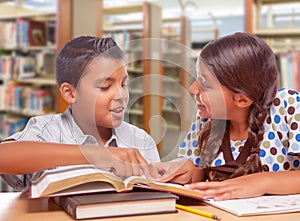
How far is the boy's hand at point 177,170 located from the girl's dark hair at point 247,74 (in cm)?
7

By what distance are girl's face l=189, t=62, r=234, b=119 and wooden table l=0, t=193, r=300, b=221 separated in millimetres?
194

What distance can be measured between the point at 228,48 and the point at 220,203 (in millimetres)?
363

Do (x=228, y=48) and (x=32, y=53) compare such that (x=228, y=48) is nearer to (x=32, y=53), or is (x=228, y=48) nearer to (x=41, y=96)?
(x=41, y=96)

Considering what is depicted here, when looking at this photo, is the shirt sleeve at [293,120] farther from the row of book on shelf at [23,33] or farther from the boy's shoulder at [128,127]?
the row of book on shelf at [23,33]

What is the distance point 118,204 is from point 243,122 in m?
0.44

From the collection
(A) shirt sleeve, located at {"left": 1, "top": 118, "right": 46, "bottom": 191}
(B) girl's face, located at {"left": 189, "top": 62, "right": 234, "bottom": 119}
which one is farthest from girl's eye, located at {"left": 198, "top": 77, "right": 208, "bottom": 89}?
(A) shirt sleeve, located at {"left": 1, "top": 118, "right": 46, "bottom": 191}

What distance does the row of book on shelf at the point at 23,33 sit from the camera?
12.5 feet

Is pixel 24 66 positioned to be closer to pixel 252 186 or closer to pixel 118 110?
pixel 118 110

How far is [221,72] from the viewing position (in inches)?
38.3

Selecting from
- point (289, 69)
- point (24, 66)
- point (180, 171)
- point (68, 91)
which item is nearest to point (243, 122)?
point (180, 171)

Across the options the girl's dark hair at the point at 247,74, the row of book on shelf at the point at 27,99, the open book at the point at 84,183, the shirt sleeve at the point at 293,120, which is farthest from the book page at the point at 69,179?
the row of book on shelf at the point at 27,99

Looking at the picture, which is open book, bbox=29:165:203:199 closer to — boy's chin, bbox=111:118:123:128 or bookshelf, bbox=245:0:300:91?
boy's chin, bbox=111:118:123:128

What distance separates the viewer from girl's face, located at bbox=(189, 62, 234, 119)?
0.86 m

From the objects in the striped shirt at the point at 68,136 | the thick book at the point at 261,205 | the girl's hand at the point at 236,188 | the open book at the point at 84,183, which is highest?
the striped shirt at the point at 68,136
